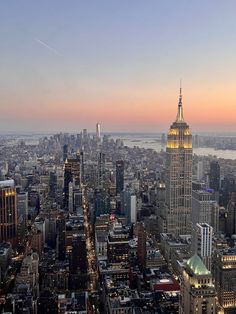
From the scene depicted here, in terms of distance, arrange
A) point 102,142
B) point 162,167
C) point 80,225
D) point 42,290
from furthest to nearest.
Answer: point 102,142 → point 162,167 → point 80,225 → point 42,290

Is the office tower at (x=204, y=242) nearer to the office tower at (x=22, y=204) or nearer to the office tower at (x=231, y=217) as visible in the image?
the office tower at (x=231, y=217)

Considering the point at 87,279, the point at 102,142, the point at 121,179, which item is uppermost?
the point at 102,142

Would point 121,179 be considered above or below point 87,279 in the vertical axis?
above

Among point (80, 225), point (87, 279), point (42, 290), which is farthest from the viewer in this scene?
point (80, 225)

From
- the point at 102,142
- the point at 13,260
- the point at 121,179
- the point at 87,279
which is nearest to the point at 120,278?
the point at 87,279

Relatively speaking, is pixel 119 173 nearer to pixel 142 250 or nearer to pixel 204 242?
pixel 142 250

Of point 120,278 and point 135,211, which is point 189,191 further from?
point 120,278
